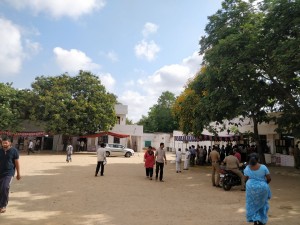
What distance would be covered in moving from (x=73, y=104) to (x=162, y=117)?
39.7 m

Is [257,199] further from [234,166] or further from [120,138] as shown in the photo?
[120,138]

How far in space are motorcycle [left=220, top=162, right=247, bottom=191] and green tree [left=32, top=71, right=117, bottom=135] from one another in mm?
23337

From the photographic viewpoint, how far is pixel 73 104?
32938 millimetres

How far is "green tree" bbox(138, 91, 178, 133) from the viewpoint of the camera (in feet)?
229

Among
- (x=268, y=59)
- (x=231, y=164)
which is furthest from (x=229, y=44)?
(x=231, y=164)

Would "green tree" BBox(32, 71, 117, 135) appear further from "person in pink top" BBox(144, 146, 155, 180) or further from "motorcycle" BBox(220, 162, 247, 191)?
"motorcycle" BBox(220, 162, 247, 191)

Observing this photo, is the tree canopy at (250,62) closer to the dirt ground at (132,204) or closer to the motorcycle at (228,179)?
the motorcycle at (228,179)

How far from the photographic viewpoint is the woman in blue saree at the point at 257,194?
5582 millimetres

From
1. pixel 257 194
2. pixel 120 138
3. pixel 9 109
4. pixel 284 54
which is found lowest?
pixel 257 194

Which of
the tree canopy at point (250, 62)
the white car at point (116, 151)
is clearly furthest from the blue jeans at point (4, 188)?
the white car at point (116, 151)

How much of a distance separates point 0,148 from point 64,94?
88.5 feet

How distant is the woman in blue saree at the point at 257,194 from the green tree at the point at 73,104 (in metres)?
28.1

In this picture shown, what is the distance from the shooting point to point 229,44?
13.9 metres

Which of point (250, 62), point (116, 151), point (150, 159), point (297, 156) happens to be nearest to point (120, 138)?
point (116, 151)
